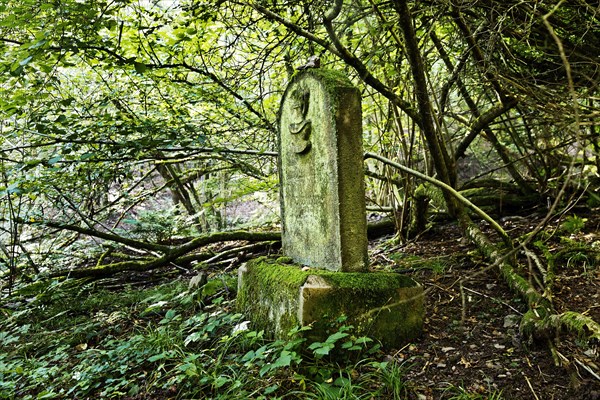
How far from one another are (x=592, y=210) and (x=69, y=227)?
633 centimetres

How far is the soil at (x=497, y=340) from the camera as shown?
8.04ft

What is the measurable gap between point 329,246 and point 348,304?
0.48 metres

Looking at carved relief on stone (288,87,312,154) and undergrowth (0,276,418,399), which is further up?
carved relief on stone (288,87,312,154)

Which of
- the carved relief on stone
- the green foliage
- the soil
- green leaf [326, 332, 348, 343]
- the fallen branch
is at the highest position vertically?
the carved relief on stone

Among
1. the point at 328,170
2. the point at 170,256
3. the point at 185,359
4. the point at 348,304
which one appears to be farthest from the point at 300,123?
the point at 170,256

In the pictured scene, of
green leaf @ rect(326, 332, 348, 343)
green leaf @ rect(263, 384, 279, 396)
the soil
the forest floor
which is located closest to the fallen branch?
the forest floor

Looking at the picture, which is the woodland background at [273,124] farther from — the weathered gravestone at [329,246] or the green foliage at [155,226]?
the weathered gravestone at [329,246]

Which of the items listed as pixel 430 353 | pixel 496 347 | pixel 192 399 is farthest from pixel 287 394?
pixel 496 347

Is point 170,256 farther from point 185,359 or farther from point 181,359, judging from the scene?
point 185,359

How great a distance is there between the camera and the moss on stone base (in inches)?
114

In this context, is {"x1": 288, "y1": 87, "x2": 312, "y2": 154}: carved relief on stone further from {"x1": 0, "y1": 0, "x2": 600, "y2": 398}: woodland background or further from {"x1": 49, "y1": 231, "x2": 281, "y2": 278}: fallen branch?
{"x1": 49, "y1": 231, "x2": 281, "y2": 278}: fallen branch

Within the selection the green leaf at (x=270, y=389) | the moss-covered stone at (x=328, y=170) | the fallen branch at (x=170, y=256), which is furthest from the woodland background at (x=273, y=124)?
the moss-covered stone at (x=328, y=170)

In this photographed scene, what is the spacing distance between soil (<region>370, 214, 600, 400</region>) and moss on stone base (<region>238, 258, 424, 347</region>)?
0.16m

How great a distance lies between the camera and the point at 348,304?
9.64 feet
